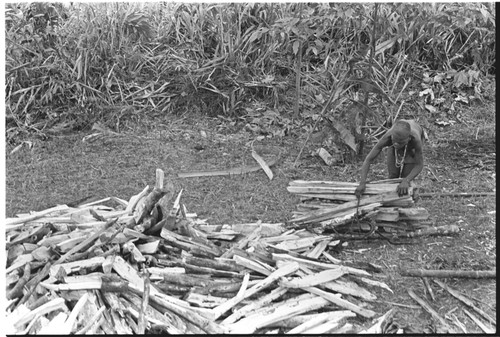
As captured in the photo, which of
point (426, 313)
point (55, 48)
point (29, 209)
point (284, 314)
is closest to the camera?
point (284, 314)

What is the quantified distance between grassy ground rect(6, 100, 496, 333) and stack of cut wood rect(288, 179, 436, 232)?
0.65ft

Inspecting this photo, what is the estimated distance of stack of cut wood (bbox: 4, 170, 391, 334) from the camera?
3.88 meters

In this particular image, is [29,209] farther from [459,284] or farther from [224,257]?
[459,284]

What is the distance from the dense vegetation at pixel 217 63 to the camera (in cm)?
909

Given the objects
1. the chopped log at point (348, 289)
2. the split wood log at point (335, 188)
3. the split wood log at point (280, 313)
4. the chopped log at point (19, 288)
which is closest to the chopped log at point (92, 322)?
the chopped log at point (19, 288)

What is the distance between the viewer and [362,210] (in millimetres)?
5402

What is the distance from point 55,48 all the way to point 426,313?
7.24 m

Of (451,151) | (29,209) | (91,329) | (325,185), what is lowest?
(451,151)

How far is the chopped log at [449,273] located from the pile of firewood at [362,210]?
0.67 m

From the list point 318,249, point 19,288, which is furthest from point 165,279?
point 318,249

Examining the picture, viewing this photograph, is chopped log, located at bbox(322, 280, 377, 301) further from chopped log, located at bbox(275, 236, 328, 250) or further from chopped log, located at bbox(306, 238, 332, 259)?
chopped log, located at bbox(275, 236, 328, 250)

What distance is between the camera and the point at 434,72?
9.92 metres

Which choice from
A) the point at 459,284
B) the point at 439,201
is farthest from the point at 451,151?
the point at 459,284

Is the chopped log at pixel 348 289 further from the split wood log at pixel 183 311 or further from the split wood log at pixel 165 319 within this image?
the split wood log at pixel 165 319
